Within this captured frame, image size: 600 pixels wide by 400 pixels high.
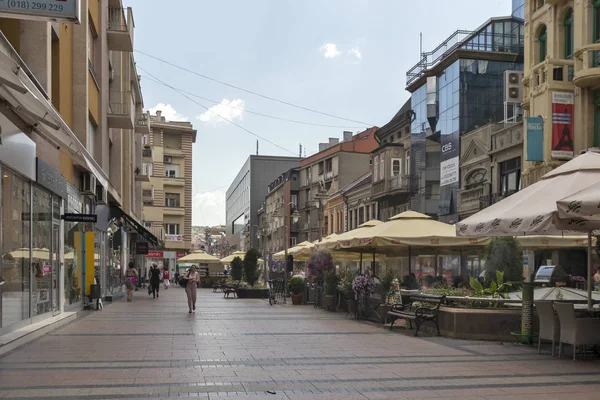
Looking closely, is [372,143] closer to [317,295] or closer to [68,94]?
[317,295]

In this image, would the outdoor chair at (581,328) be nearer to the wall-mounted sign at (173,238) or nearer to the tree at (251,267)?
the tree at (251,267)

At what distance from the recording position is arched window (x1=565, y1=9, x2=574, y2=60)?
26703 mm

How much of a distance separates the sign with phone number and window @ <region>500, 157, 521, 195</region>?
25359 millimetres

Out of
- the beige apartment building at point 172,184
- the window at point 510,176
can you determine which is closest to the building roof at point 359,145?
the beige apartment building at point 172,184

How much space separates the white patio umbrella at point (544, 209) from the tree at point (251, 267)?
23883 millimetres

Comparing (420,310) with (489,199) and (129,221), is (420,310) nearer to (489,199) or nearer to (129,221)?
(489,199)

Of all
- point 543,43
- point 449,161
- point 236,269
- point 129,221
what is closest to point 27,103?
point 129,221

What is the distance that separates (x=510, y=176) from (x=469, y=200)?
370 centimetres

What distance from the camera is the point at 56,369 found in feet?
30.2

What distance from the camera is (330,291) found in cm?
2180

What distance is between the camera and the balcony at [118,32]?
2823cm

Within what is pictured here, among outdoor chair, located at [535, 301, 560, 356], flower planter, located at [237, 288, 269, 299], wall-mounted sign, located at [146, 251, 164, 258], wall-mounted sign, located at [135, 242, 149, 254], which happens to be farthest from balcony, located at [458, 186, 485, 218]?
wall-mounted sign, located at [146, 251, 164, 258]

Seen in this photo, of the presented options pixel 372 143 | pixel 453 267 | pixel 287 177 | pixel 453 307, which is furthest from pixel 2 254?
pixel 287 177

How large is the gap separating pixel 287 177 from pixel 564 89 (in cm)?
5794
